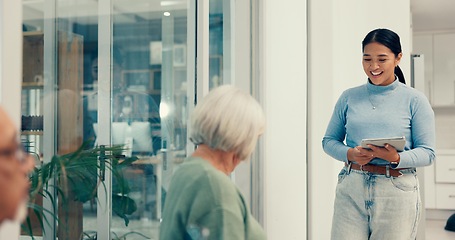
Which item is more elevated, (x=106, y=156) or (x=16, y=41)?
(x=16, y=41)

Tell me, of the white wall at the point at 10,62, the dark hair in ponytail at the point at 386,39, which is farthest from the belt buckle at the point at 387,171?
the white wall at the point at 10,62

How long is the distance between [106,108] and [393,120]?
120cm

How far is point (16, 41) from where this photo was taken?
1.23 metres

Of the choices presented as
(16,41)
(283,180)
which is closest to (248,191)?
(283,180)

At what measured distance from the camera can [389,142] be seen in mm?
2092

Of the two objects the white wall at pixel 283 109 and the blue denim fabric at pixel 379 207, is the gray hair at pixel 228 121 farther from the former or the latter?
the white wall at pixel 283 109

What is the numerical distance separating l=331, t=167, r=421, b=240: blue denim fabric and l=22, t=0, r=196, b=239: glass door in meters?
0.74

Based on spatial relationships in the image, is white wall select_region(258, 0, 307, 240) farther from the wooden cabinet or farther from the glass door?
the wooden cabinet

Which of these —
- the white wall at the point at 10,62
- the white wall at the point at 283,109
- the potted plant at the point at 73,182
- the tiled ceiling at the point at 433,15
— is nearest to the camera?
the white wall at the point at 10,62

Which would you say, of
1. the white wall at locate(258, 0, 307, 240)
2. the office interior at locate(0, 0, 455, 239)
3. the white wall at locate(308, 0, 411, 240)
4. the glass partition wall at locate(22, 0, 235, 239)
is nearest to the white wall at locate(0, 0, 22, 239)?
the office interior at locate(0, 0, 455, 239)

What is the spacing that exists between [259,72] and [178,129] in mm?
871

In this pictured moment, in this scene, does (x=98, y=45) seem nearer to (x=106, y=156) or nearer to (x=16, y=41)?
(x=106, y=156)

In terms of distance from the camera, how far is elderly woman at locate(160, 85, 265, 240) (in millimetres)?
1229

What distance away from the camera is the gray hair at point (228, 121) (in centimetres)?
125
